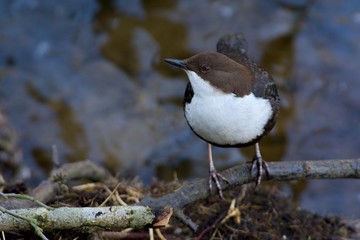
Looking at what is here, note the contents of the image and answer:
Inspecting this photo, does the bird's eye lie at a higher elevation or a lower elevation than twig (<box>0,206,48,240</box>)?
higher

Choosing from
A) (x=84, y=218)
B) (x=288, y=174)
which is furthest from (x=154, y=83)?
(x=84, y=218)

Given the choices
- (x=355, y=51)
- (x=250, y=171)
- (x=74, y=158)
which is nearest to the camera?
(x=250, y=171)

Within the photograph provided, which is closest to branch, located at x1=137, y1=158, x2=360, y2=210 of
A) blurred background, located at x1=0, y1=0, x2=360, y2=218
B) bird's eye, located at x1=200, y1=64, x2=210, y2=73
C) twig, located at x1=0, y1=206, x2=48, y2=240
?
bird's eye, located at x1=200, y1=64, x2=210, y2=73

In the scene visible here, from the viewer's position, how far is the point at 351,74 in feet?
25.6

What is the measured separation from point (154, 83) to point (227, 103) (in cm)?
411

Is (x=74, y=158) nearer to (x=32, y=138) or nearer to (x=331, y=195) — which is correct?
(x=32, y=138)

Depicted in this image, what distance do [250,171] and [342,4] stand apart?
18.8 feet

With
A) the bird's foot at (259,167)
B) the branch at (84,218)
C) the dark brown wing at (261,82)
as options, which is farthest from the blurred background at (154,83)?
the branch at (84,218)

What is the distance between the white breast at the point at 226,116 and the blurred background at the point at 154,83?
3.12m

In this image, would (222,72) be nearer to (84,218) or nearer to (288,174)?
(288,174)

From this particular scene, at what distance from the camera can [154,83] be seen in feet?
24.5

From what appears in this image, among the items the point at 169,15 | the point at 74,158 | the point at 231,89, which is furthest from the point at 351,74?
the point at 231,89

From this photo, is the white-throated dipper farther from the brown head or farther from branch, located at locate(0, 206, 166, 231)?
branch, located at locate(0, 206, 166, 231)

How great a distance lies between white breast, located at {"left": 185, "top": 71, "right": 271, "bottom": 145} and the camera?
3369 mm
